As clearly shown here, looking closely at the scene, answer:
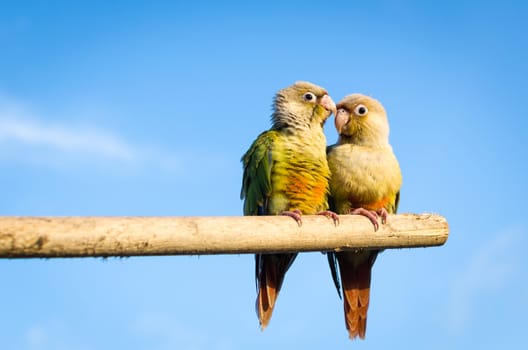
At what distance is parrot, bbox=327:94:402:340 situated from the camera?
14.8 ft

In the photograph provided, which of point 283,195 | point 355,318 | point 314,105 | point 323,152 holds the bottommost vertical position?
point 355,318

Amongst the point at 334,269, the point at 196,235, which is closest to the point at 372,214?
the point at 334,269

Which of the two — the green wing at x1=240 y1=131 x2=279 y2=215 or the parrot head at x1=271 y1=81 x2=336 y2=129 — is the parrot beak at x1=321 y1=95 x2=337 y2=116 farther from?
the green wing at x1=240 y1=131 x2=279 y2=215

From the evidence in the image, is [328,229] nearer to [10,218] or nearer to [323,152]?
[323,152]

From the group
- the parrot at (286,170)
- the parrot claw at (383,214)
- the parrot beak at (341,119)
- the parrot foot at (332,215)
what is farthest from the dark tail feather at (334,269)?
the parrot beak at (341,119)

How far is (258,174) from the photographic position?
4414mm

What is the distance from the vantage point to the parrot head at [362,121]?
4.70m

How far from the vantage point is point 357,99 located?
4785 mm

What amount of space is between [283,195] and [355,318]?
3.74 feet

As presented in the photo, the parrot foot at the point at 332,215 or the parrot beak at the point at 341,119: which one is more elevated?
the parrot beak at the point at 341,119

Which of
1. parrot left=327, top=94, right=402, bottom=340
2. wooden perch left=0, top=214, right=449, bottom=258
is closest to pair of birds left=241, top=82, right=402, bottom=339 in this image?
parrot left=327, top=94, right=402, bottom=340

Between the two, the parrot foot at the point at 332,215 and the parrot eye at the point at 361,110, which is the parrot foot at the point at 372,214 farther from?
the parrot eye at the point at 361,110

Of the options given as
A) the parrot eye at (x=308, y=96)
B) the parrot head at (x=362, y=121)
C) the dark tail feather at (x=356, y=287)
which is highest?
the parrot eye at (x=308, y=96)

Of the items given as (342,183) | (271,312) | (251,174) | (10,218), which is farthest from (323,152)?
(10,218)
